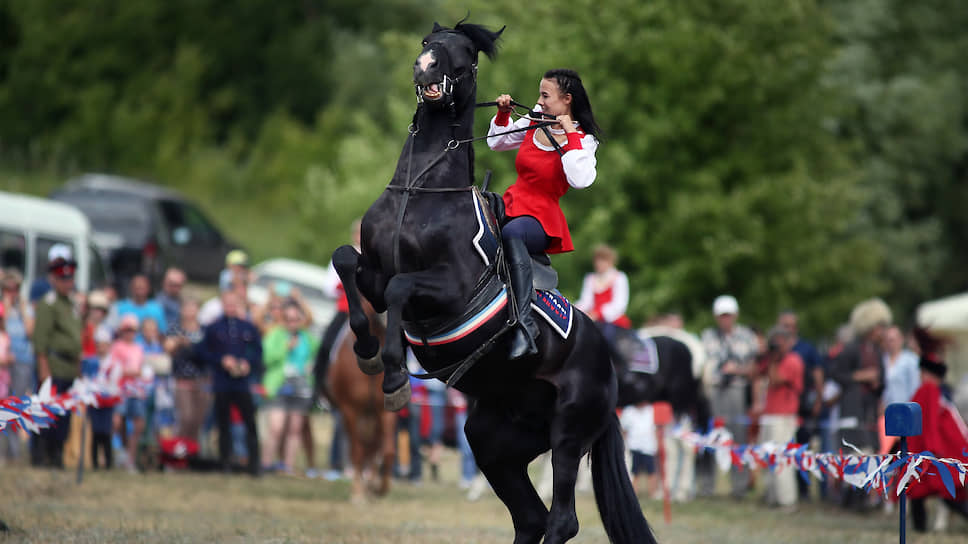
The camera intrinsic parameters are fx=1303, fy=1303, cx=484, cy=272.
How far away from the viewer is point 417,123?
24.5ft

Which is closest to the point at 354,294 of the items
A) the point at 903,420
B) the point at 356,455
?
the point at 903,420

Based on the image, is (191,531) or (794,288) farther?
(794,288)

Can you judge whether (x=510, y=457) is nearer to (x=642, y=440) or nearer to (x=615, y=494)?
(x=615, y=494)

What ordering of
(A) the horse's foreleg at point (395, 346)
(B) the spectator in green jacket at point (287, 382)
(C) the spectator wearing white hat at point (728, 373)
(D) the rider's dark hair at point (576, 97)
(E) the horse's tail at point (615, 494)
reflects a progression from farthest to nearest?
(C) the spectator wearing white hat at point (728, 373), (B) the spectator in green jacket at point (287, 382), (E) the horse's tail at point (615, 494), (D) the rider's dark hair at point (576, 97), (A) the horse's foreleg at point (395, 346)

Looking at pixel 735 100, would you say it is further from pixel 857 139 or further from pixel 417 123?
pixel 417 123

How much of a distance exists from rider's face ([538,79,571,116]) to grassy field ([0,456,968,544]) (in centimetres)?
348

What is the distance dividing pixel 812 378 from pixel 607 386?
A: 8.92 meters

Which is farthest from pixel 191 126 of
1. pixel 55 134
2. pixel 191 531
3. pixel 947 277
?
pixel 191 531

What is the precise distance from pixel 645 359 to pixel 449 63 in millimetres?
8131

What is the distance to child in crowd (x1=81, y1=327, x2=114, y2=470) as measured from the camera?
46.7 ft

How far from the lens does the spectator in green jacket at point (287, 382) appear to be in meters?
16.2

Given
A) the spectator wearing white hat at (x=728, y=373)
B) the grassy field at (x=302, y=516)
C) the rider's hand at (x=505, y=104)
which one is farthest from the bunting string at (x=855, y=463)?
the spectator wearing white hat at (x=728, y=373)

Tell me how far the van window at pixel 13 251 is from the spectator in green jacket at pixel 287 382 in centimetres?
389

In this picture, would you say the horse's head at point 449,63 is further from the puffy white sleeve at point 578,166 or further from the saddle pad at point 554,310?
the saddle pad at point 554,310
